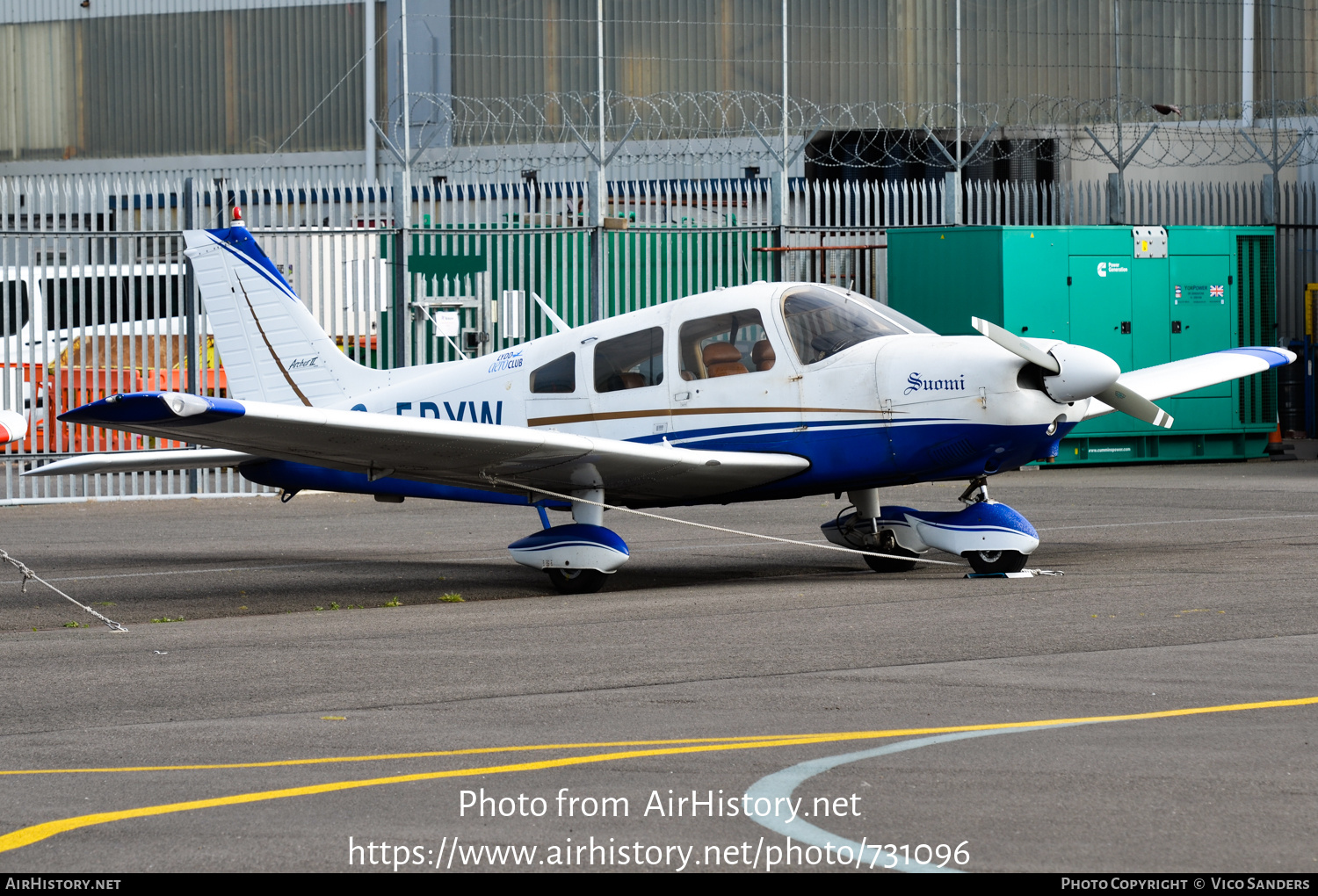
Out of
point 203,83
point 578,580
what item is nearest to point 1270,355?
point 578,580

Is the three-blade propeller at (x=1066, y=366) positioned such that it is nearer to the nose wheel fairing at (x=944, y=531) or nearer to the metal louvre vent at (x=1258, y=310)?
the nose wheel fairing at (x=944, y=531)

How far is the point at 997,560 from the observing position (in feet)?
40.9

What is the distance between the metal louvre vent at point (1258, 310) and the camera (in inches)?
967

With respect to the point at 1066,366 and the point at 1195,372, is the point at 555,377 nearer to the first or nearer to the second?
the point at 1066,366

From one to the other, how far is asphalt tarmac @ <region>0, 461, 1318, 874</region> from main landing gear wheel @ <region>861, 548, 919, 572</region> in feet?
0.58

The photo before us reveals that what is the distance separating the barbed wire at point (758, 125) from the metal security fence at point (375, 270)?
905cm

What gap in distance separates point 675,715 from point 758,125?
29515mm

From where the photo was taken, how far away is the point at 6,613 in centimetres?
1162

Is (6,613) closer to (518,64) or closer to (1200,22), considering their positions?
(518,64)

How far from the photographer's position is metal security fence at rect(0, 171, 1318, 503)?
20.8 m

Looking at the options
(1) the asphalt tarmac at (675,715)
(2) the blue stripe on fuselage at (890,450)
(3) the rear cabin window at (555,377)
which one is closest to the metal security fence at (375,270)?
(1) the asphalt tarmac at (675,715)

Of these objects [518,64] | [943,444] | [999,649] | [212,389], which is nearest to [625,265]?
[212,389]

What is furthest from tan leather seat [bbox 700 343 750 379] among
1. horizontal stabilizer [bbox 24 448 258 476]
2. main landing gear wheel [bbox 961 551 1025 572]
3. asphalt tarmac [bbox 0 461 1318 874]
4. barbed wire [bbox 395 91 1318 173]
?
barbed wire [bbox 395 91 1318 173]

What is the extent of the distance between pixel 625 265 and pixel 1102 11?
61.0 feet
